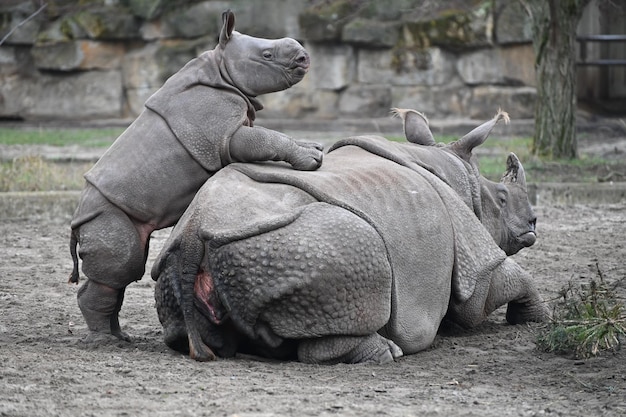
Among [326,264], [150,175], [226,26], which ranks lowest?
[326,264]

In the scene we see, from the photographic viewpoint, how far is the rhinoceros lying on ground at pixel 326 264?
477cm

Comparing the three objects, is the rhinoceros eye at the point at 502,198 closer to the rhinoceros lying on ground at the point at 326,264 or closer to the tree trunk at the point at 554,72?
the rhinoceros lying on ground at the point at 326,264

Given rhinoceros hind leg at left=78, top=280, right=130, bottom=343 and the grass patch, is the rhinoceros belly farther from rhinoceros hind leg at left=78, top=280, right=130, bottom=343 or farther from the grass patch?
the grass patch

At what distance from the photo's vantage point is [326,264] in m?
4.78

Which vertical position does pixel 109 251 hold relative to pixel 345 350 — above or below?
above

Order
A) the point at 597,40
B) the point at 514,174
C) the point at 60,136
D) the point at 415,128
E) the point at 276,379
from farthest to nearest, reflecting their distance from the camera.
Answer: the point at 597,40, the point at 60,136, the point at 514,174, the point at 415,128, the point at 276,379

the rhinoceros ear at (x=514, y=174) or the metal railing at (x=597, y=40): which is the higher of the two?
the metal railing at (x=597, y=40)

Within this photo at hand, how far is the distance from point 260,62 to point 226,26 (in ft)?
0.74

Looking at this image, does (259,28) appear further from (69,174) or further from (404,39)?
(69,174)

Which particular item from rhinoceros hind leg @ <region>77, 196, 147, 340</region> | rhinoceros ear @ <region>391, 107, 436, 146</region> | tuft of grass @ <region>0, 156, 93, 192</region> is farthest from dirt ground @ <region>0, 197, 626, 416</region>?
tuft of grass @ <region>0, 156, 93, 192</region>

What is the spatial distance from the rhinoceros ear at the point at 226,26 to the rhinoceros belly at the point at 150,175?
48 centimetres

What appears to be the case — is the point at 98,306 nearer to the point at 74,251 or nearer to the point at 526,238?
the point at 74,251

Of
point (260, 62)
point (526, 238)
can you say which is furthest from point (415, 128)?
point (260, 62)

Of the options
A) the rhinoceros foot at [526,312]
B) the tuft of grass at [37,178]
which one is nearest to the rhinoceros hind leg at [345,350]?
the rhinoceros foot at [526,312]
